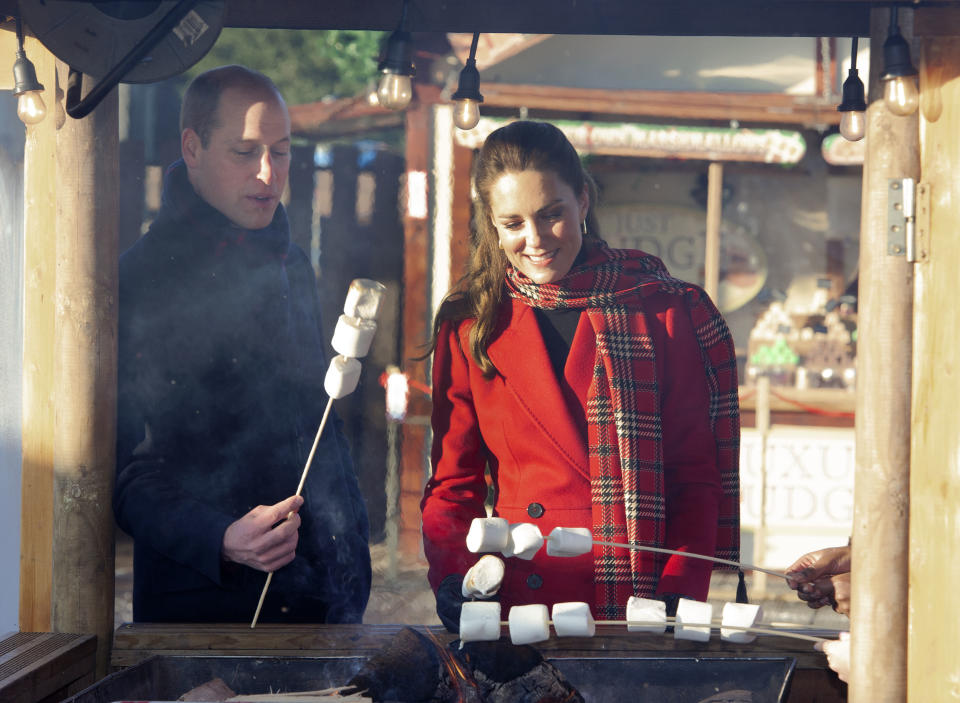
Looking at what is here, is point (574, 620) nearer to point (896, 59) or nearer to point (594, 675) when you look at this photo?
point (594, 675)

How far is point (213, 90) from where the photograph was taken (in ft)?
10.5

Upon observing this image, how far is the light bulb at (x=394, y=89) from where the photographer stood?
2.56 meters

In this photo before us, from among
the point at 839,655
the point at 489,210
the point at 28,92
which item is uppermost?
the point at 28,92

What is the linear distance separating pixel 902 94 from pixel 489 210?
4.06ft

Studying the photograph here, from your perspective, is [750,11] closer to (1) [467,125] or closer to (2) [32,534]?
(1) [467,125]

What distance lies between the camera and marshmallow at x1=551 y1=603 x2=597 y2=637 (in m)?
2.63

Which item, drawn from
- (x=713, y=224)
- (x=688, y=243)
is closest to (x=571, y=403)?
(x=713, y=224)

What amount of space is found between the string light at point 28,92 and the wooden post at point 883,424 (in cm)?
224

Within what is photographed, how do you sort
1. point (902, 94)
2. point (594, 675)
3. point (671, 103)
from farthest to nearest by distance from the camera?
point (671, 103), point (594, 675), point (902, 94)

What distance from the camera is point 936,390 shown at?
232 centimetres

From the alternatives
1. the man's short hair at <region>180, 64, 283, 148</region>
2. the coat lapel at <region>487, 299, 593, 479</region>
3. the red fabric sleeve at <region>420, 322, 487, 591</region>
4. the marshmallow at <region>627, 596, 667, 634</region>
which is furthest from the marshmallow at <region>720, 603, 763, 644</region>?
the man's short hair at <region>180, 64, 283, 148</region>

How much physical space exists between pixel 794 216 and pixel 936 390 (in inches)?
226

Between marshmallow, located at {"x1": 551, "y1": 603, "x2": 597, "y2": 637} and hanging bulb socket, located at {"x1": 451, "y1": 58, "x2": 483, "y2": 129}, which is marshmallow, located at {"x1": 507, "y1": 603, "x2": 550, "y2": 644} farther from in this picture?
hanging bulb socket, located at {"x1": 451, "y1": 58, "x2": 483, "y2": 129}

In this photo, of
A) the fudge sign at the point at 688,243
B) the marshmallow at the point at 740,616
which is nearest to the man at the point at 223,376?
the marshmallow at the point at 740,616
